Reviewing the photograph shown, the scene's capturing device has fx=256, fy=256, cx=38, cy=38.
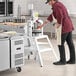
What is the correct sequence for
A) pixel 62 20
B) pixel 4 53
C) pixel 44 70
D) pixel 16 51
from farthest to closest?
1. pixel 62 20
2. pixel 44 70
3. pixel 16 51
4. pixel 4 53

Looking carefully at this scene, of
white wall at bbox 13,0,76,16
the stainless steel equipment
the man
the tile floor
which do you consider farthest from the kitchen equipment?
white wall at bbox 13,0,76,16

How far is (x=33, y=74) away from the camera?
4301 mm

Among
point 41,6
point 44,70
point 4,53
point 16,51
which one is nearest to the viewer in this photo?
point 4,53

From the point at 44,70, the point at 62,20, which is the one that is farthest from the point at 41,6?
the point at 44,70

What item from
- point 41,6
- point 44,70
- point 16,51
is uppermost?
point 41,6

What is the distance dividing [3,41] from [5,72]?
69cm

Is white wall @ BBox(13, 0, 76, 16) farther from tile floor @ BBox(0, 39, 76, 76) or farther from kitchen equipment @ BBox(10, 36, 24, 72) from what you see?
kitchen equipment @ BBox(10, 36, 24, 72)

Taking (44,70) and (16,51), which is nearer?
(16,51)

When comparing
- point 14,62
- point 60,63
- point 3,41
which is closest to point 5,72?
point 14,62

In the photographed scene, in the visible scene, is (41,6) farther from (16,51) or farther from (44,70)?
(16,51)

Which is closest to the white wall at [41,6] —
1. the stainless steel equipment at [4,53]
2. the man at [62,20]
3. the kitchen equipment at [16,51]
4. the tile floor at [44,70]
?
the man at [62,20]

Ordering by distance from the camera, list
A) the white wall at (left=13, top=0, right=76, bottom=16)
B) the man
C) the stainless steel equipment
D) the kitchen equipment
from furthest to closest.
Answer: the white wall at (left=13, top=0, right=76, bottom=16) < the man < the kitchen equipment < the stainless steel equipment

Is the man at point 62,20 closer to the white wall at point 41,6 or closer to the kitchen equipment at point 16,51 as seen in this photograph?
the kitchen equipment at point 16,51

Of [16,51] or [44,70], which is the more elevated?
[16,51]
